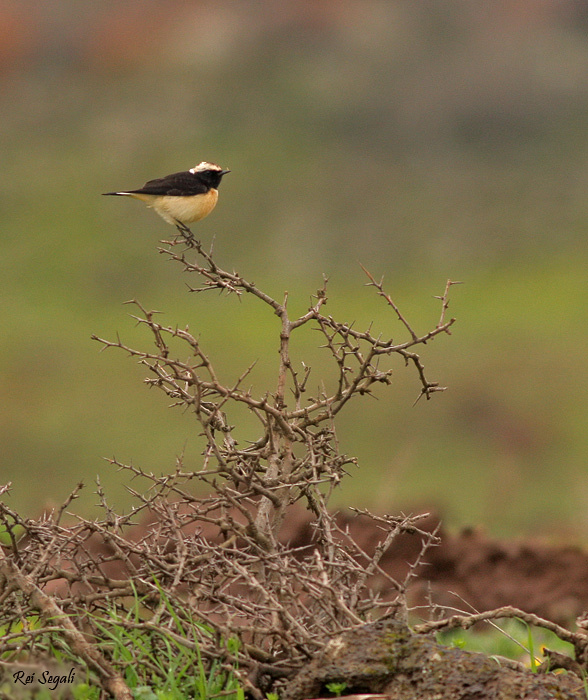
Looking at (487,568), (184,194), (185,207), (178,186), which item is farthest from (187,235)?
(487,568)

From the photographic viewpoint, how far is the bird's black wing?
6.21 m

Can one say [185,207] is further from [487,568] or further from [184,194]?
[487,568]

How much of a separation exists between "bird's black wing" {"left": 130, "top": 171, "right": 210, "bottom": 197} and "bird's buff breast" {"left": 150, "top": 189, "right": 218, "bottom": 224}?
0.06 m

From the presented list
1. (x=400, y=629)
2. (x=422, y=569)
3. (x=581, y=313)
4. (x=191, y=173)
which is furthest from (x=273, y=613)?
(x=581, y=313)

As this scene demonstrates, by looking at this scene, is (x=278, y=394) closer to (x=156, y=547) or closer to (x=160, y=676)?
(x=156, y=547)

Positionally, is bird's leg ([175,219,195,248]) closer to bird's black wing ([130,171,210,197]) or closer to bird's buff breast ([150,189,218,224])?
bird's buff breast ([150,189,218,224])

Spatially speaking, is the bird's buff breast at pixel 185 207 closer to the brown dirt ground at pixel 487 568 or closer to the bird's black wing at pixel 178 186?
the bird's black wing at pixel 178 186

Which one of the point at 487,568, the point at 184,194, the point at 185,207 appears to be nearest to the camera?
the point at 185,207

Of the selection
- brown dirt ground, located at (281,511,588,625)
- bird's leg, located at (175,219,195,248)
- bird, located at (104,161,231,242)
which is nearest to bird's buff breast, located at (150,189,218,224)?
bird, located at (104,161,231,242)

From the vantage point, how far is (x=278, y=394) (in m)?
3.74

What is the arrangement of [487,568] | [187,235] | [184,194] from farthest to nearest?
[487,568] → [184,194] → [187,235]

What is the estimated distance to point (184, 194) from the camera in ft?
20.2

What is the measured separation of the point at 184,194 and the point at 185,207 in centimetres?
17

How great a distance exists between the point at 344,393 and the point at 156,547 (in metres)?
0.90
